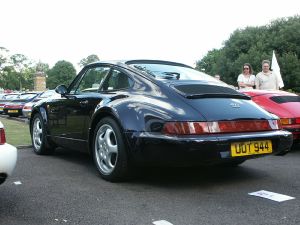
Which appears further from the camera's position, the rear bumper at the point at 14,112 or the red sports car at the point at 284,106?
the rear bumper at the point at 14,112

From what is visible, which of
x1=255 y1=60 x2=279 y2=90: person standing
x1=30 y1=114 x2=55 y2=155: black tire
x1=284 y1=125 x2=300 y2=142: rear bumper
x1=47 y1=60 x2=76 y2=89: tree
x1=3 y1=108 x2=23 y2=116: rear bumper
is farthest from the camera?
x1=47 y1=60 x2=76 y2=89: tree

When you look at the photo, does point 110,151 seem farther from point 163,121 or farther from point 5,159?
point 5,159

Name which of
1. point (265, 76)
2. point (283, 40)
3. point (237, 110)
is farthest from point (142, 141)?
point (283, 40)

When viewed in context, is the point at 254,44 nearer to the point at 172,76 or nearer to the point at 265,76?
the point at 265,76

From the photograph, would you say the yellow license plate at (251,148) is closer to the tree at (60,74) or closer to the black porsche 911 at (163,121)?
the black porsche 911 at (163,121)

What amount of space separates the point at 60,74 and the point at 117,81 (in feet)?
354

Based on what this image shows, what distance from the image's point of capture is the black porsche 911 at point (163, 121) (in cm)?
409

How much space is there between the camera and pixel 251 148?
4328 mm

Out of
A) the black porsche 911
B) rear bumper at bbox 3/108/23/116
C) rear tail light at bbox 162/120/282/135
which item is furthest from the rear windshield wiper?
rear bumper at bbox 3/108/23/116

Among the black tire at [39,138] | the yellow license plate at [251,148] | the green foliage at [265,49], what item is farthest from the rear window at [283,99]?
the green foliage at [265,49]

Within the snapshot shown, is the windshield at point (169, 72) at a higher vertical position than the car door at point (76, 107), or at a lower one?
higher

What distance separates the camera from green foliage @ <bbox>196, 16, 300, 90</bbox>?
40875 millimetres

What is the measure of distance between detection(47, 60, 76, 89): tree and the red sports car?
105m

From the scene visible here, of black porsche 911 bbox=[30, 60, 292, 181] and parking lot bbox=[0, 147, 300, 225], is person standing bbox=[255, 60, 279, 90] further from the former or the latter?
black porsche 911 bbox=[30, 60, 292, 181]
